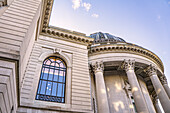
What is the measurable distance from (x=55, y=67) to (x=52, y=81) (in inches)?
68.7

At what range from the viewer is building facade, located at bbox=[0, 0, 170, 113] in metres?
7.11

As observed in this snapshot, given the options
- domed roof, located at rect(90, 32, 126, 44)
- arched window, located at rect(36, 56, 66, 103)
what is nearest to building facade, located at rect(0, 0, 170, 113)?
arched window, located at rect(36, 56, 66, 103)

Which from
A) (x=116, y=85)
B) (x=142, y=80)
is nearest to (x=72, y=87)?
(x=116, y=85)

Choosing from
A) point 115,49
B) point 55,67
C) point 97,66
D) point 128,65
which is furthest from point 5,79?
point 115,49

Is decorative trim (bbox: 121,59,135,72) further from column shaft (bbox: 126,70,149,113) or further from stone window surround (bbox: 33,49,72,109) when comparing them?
stone window surround (bbox: 33,49,72,109)

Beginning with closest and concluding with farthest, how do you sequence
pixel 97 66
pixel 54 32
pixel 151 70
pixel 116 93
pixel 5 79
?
1. pixel 5 79
2. pixel 54 32
3. pixel 97 66
4. pixel 116 93
5. pixel 151 70

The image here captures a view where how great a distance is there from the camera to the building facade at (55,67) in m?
7.11

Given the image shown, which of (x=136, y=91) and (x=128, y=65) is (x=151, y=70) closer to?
(x=128, y=65)

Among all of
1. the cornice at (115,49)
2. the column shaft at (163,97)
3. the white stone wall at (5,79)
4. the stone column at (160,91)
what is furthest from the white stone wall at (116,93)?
the white stone wall at (5,79)

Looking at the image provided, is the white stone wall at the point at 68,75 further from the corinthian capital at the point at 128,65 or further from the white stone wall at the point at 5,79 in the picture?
the corinthian capital at the point at 128,65

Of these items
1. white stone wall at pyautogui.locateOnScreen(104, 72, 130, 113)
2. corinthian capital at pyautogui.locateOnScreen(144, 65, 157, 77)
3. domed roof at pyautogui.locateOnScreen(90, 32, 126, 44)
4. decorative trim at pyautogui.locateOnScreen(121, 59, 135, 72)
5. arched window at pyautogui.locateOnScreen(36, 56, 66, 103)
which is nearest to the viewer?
arched window at pyautogui.locateOnScreen(36, 56, 66, 103)

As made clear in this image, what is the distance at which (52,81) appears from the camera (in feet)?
41.7

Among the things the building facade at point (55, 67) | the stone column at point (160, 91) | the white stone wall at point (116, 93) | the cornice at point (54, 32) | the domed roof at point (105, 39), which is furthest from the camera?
the domed roof at point (105, 39)

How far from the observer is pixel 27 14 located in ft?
30.1
